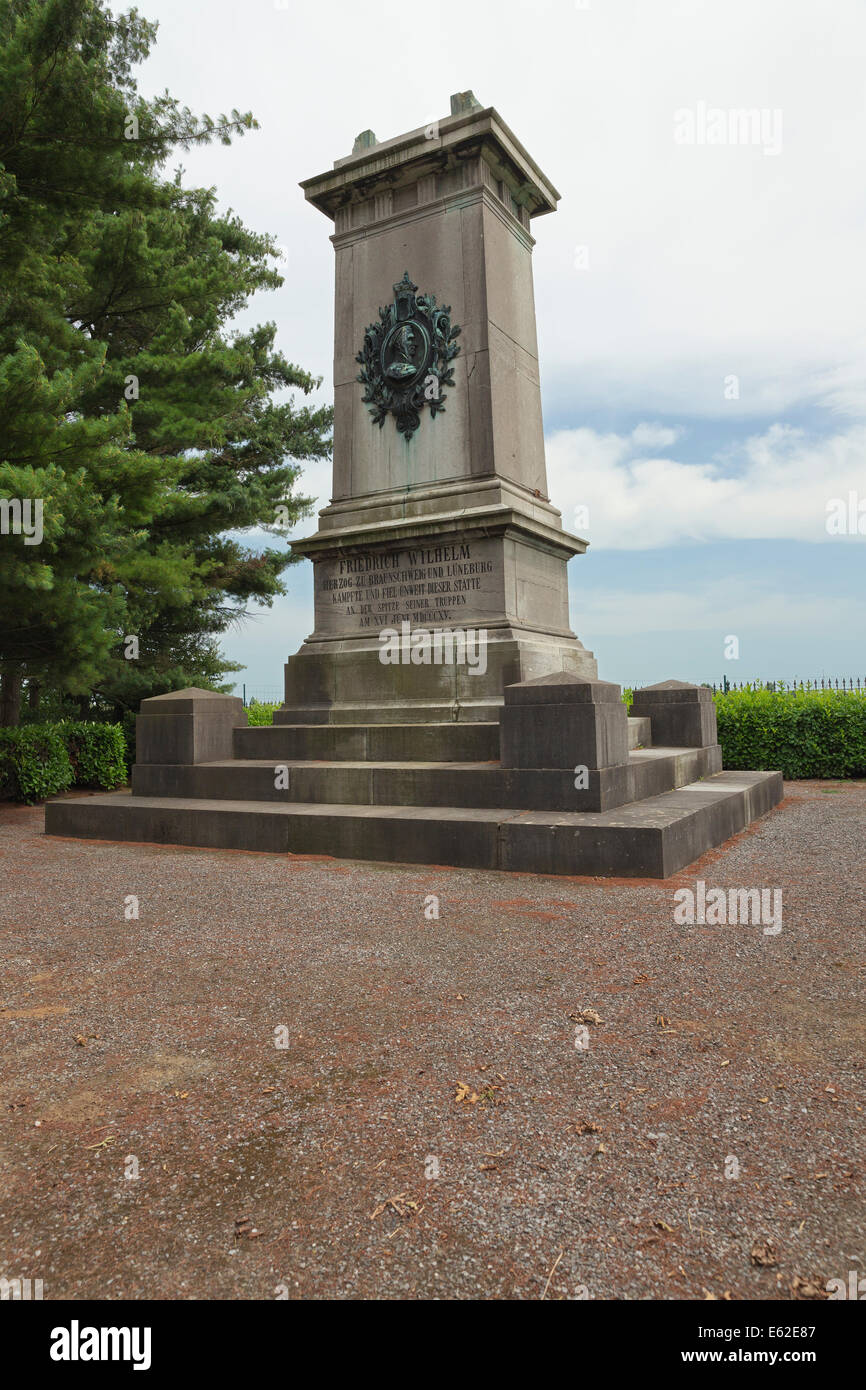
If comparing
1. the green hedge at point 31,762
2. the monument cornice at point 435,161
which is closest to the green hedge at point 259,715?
the green hedge at point 31,762

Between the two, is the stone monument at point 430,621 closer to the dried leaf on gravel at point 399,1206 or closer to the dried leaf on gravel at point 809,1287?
the dried leaf on gravel at point 399,1206

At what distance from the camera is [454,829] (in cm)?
613

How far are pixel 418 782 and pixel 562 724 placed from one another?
4.77ft

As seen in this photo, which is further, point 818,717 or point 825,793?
point 818,717

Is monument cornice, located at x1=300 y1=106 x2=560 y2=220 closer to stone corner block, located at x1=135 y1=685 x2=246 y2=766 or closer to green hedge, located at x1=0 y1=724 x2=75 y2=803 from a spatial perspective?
stone corner block, located at x1=135 y1=685 x2=246 y2=766

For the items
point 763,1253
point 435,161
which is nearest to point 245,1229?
point 763,1253

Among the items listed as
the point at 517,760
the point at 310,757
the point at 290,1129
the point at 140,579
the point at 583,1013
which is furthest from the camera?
the point at 140,579

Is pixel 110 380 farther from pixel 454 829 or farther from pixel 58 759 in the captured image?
pixel 454 829

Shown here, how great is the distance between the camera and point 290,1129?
2.28 metres

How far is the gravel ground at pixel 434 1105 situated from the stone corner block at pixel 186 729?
4003 mm

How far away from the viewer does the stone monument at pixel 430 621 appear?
672cm

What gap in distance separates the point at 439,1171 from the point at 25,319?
14.2 metres

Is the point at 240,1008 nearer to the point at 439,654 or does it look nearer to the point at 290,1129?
the point at 290,1129

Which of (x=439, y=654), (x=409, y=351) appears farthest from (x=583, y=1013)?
(x=409, y=351)
